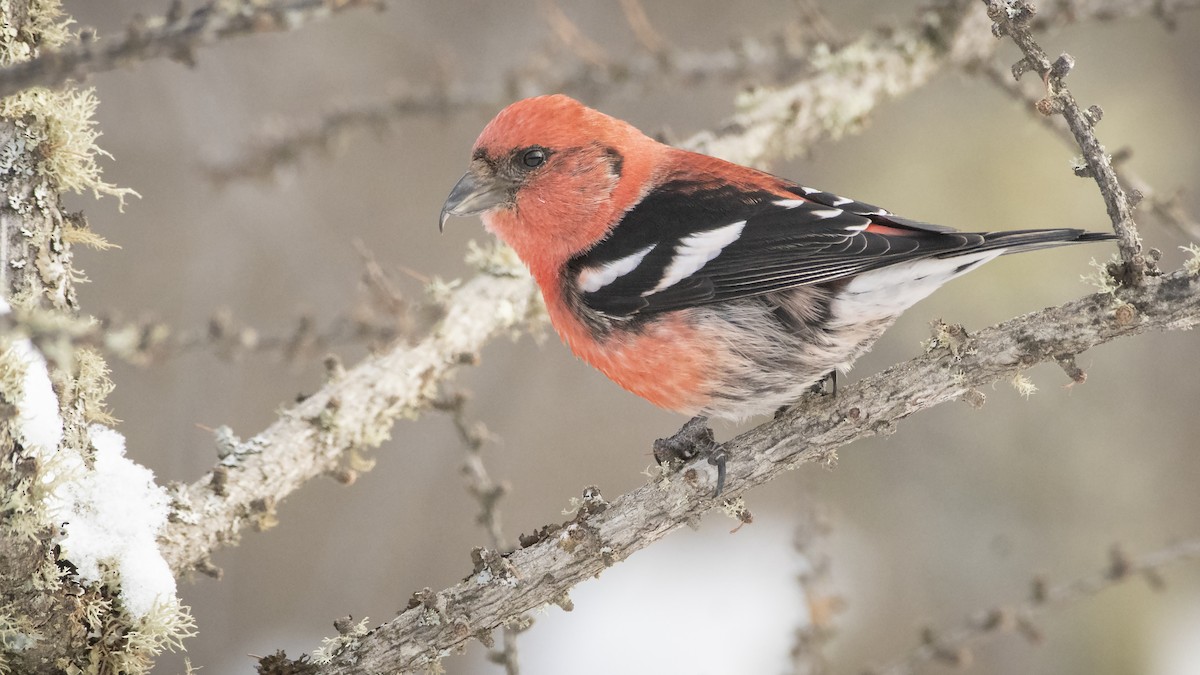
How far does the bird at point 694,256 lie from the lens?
3051mm

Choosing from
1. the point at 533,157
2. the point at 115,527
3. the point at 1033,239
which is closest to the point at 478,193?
the point at 533,157

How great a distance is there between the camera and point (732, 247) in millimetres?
3238

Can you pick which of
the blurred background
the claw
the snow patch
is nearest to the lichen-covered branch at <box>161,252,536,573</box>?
the snow patch

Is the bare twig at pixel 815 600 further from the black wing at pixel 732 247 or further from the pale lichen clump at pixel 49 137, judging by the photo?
the pale lichen clump at pixel 49 137

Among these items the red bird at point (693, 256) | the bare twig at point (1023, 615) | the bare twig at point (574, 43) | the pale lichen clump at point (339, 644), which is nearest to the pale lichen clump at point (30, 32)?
the red bird at point (693, 256)

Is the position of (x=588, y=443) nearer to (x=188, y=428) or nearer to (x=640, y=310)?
(x=188, y=428)

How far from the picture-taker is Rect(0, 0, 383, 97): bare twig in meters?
1.68

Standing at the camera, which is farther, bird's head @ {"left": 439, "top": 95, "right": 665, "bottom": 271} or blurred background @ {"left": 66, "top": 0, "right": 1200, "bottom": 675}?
blurred background @ {"left": 66, "top": 0, "right": 1200, "bottom": 675}

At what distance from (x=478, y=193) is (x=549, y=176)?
0.90ft

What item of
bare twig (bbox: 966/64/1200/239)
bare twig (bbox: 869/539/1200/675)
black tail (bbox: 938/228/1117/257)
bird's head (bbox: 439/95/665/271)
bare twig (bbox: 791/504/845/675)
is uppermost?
bird's head (bbox: 439/95/665/271)

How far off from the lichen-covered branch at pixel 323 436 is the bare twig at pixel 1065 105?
1.92m

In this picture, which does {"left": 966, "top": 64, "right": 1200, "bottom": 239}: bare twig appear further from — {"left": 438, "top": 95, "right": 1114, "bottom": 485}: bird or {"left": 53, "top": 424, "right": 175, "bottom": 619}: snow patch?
{"left": 53, "top": 424, "right": 175, "bottom": 619}: snow patch

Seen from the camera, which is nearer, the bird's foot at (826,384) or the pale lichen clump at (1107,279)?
the pale lichen clump at (1107,279)

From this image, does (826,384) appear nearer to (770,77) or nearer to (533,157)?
(533,157)
